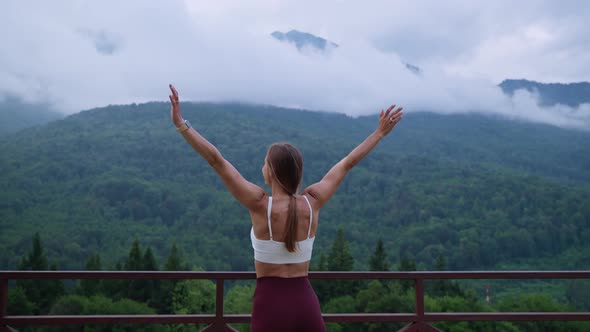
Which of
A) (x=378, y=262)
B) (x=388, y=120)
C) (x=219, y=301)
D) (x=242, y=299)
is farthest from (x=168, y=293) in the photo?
(x=388, y=120)

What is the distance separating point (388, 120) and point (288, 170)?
2.01 ft

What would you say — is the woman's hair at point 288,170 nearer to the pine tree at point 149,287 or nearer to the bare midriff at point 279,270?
the bare midriff at point 279,270

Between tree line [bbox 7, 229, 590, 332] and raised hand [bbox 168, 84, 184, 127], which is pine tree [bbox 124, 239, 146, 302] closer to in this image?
tree line [bbox 7, 229, 590, 332]

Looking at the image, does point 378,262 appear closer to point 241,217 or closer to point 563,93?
point 241,217

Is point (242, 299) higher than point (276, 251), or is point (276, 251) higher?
point (276, 251)

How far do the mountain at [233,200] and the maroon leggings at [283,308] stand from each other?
35.1m

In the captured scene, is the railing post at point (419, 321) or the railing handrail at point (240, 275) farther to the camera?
the railing post at point (419, 321)

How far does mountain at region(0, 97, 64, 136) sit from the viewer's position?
103 metres

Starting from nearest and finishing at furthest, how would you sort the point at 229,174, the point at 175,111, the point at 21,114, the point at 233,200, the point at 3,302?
the point at 229,174 → the point at 175,111 → the point at 3,302 → the point at 233,200 → the point at 21,114

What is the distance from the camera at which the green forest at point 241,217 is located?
2642 centimetres

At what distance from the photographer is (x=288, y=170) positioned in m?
1.50

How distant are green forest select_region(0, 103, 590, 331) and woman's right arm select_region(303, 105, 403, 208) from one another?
1910cm

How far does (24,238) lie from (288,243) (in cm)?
4655

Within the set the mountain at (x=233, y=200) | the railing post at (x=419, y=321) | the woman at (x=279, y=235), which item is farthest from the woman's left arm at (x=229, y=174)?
the mountain at (x=233, y=200)
